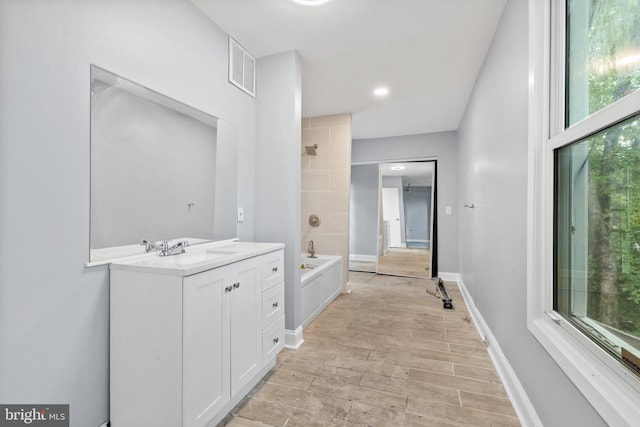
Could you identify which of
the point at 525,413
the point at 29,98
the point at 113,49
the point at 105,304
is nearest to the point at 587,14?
the point at 525,413

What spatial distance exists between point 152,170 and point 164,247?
444 mm

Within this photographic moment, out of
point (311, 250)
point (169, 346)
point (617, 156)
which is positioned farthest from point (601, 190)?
point (311, 250)

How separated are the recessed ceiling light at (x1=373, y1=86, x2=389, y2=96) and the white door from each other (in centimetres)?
238

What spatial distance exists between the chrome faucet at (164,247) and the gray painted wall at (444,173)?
409 cm

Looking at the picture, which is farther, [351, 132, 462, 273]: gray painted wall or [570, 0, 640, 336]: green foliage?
[351, 132, 462, 273]: gray painted wall

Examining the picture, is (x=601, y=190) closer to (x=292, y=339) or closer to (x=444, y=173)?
(x=292, y=339)

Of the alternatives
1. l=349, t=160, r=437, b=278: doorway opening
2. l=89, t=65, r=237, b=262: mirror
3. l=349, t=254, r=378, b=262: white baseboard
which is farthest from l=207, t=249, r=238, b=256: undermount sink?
l=349, t=254, r=378, b=262: white baseboard

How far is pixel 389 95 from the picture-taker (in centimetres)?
324

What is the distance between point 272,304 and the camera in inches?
76.3

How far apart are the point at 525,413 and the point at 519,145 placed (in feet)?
4.64

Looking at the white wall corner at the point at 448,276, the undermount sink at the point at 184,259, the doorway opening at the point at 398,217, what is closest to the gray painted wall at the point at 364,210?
the doorway opening at the point at 398,217

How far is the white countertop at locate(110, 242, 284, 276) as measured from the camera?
49.0 inches

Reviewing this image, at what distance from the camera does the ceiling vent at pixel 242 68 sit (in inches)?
84.9

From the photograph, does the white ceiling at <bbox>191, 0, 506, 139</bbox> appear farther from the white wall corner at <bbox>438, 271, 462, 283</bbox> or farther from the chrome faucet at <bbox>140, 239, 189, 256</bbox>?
the white wall corner at <bbox>438, 271, 462, 283</bbox>
